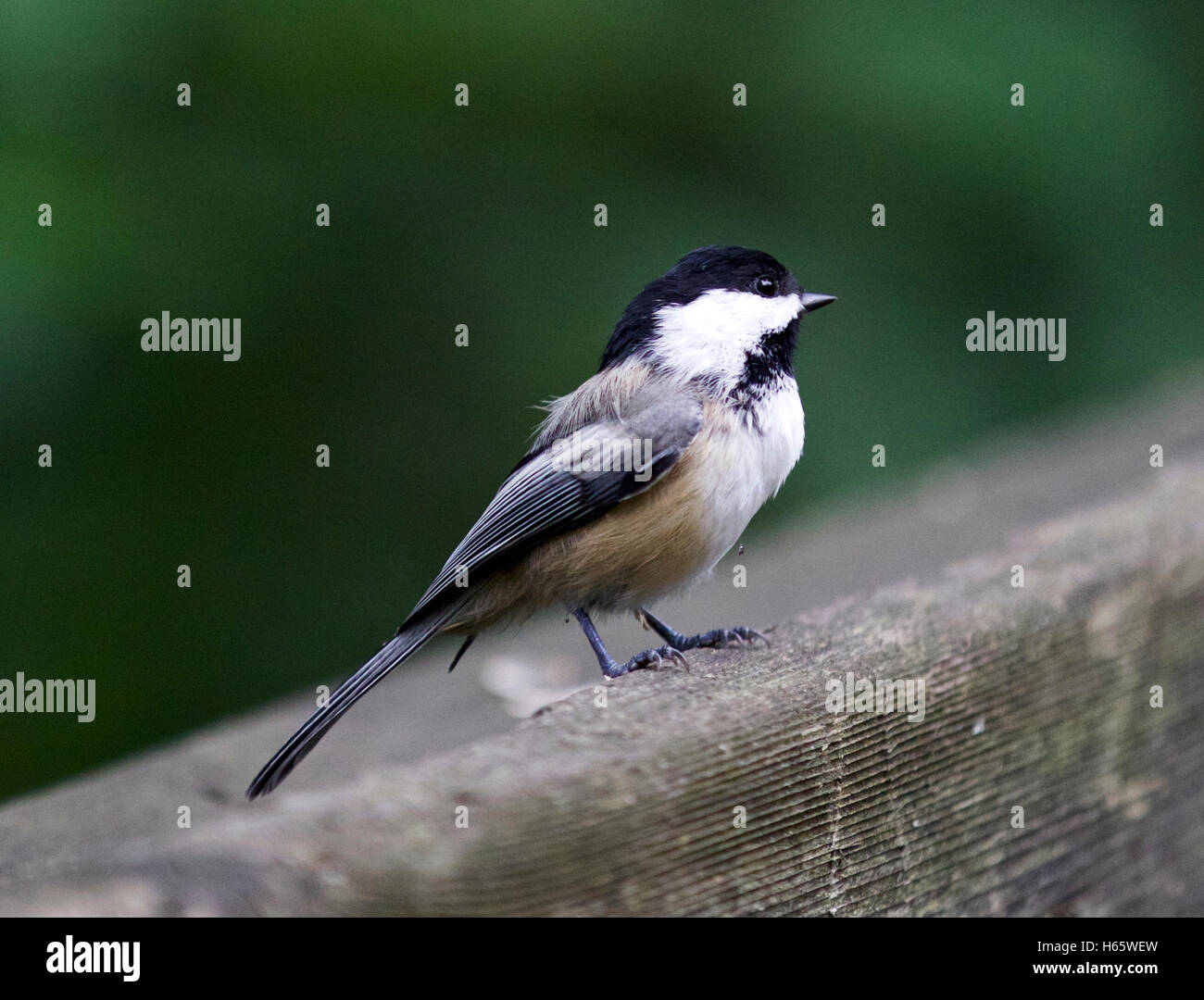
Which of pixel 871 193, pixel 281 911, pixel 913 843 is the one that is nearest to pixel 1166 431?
pixel 871 193

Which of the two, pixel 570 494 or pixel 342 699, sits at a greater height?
pixel 570 494

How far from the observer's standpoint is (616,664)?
8.25 feet

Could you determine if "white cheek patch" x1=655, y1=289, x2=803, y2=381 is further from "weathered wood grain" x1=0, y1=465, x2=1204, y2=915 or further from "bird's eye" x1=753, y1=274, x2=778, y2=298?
"weathered wood grain" x1=0, y1=465, x2=1204, y2=915

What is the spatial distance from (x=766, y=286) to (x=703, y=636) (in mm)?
783

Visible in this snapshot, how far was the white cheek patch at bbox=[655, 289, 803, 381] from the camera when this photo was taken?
2.57m

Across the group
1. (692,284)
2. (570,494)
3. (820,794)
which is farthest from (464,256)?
(820,794)

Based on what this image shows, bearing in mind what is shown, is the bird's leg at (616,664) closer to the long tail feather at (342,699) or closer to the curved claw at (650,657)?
the curved claw at (650,657)

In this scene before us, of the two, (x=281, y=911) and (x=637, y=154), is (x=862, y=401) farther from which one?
(x=281, y=911)

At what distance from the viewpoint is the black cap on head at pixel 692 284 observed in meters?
2.65

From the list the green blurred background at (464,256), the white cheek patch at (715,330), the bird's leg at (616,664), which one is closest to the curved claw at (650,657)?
the bird's leg at (616,664)

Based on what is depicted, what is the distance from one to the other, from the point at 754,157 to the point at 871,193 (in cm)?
43

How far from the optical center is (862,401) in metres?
4.36

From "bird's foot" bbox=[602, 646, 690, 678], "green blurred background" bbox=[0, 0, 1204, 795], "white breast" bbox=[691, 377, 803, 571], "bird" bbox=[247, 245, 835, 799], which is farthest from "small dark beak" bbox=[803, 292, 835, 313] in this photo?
"green blurred background" bbox=[0, 0, 1204, 795]

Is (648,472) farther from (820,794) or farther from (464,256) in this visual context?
(464,256)
